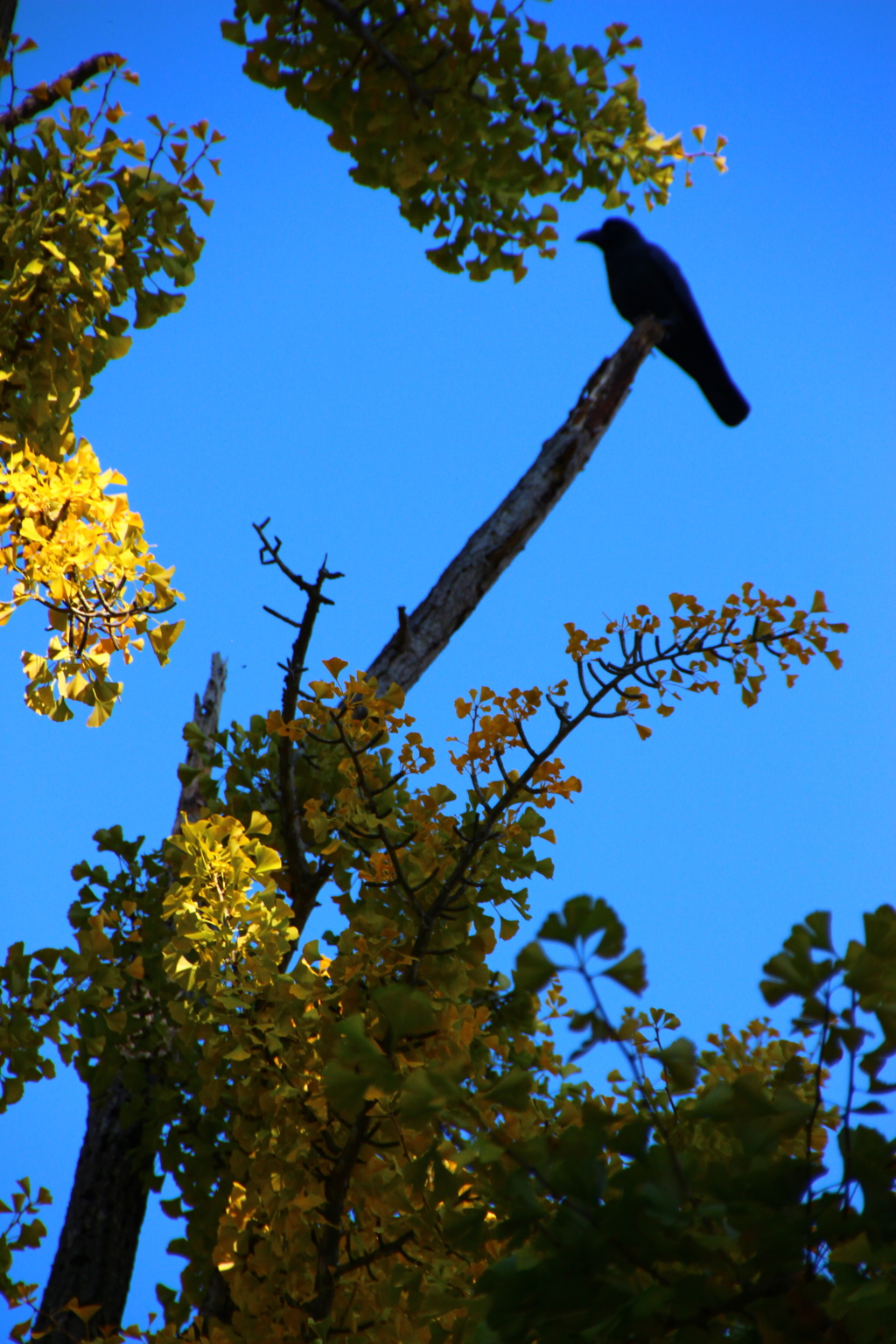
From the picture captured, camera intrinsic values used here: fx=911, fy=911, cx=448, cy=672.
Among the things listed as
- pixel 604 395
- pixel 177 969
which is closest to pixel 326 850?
pixel 177 969

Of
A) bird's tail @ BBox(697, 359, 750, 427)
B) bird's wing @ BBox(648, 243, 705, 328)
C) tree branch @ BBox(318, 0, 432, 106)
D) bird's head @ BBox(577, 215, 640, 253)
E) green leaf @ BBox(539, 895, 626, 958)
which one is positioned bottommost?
green leaf @ BBox(539, 895, 626, 958)

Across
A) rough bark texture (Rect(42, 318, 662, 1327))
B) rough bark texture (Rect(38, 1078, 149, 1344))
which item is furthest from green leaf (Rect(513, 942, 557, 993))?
rough bark texture (Rect(38, 1078, 149, 1344))

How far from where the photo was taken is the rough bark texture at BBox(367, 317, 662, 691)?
3643 mm

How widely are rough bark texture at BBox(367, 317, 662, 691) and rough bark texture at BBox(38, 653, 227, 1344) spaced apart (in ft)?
3.28

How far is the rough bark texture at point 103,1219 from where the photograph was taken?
118 inches

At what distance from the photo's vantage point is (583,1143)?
94 cm

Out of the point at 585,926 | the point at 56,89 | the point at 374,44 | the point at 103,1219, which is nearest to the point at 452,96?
the point at 374,44

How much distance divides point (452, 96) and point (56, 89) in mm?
1163

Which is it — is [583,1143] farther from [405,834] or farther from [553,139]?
[553,139]

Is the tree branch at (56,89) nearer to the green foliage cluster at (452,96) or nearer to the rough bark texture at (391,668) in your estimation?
the green foliage cluster at (452,96)

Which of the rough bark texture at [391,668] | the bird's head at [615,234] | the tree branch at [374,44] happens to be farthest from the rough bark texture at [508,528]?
the tree branch at [374,44]

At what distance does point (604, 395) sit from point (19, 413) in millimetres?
2752

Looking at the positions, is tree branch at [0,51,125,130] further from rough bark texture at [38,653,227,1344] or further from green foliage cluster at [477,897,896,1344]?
green foliage cluster at [477,897,896,1344]

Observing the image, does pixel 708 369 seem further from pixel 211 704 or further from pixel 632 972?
pixel 632 972
